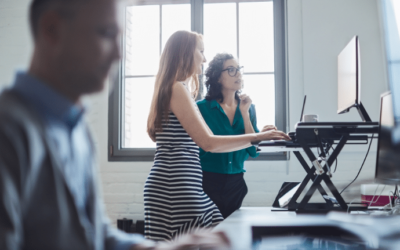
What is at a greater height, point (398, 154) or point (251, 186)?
point (398, 154)

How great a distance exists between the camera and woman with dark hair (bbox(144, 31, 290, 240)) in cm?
120

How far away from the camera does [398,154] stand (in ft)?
1.61

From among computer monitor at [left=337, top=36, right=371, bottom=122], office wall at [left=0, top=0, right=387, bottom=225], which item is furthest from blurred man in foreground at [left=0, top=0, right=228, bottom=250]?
office wall at [left=0, top=0, right=387, bottom=225]

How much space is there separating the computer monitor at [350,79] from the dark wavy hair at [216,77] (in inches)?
24.6

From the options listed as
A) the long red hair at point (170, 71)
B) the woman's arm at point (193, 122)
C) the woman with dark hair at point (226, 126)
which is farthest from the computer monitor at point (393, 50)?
the woman with dark hair at point (226, 126)

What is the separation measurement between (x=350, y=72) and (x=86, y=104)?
4.85 ft

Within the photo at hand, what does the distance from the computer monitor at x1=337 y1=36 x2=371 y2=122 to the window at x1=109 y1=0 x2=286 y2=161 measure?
55.2 inches

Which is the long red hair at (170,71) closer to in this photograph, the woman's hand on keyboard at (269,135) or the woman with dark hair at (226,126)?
the woman's hand on keyboard at (269,135)

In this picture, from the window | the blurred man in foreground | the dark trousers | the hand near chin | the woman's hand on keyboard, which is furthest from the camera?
the window

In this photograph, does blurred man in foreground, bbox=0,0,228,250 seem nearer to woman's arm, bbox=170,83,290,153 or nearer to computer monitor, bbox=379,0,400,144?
computer monitor, bbox=379,0,400,144

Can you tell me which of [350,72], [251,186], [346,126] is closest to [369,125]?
[346,126]

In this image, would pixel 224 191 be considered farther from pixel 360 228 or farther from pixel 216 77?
pixel 360 228

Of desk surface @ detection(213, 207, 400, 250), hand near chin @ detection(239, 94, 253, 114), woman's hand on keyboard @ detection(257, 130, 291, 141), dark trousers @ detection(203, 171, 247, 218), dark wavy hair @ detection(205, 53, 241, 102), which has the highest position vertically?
dark wavy hair @ detection(205, 53, 241, 102)

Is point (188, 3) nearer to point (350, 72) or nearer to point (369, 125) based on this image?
point (350, 72)
